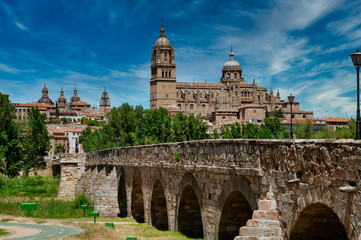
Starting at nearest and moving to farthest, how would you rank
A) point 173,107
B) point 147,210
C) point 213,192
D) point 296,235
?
point 296,235 → point 213,192 → point 147,210 → point 173,107

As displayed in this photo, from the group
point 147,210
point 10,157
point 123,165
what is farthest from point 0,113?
point 147,210

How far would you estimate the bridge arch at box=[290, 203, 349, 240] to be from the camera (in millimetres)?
9781

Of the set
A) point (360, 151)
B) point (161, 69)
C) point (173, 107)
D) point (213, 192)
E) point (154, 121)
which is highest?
point (161, 69)

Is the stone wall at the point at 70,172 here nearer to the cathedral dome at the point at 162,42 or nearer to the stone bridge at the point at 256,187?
the stone bridge at the point at 256,187

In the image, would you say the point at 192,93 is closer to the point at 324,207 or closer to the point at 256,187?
the point at 256,187

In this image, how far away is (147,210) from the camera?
2353cm

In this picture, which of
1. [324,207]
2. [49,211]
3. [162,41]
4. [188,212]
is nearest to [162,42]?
[162,41]

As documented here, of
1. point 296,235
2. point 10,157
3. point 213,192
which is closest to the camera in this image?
point 296,235

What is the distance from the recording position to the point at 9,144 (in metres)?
55.8

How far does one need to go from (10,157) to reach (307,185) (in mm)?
51888

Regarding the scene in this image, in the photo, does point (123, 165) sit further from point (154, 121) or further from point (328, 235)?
point (154, 121)

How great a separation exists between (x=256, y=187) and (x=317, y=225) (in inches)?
77.1

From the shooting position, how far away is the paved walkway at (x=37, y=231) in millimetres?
17484

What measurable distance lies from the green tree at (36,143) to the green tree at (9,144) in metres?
1.48
